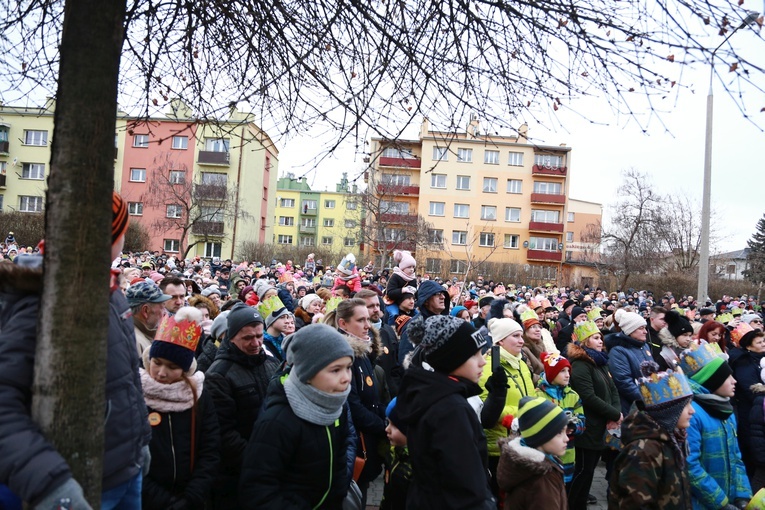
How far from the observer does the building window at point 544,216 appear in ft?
192

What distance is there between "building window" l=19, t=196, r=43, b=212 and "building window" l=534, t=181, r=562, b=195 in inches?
1818

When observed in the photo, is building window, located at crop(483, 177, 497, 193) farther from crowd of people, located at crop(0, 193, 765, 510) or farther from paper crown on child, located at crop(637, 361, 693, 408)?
paper crown on child, located at crop(637, 361, 693, 408)

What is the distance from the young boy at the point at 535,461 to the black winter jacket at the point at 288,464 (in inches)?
40.4

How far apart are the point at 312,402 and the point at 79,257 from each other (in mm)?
1708

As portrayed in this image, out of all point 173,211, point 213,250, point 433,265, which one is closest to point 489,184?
point 433,265

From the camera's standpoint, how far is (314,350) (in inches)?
128

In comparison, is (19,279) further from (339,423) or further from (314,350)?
(339,423)

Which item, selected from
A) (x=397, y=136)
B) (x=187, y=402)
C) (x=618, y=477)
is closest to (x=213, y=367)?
(x=187, y=402)

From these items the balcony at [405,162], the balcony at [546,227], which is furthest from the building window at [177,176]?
the balcony at [546,227]

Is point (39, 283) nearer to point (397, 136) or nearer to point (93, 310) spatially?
point (93, 310)

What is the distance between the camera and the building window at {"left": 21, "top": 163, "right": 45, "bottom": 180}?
165 feet

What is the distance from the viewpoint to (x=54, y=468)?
1.73 metres

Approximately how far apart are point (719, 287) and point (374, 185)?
1037 inches

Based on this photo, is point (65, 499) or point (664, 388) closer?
point (65, 499)
